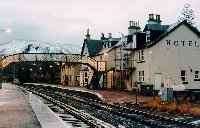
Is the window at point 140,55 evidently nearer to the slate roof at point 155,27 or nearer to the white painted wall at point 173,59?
the white painted wall at point 173,59

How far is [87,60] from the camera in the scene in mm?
68750

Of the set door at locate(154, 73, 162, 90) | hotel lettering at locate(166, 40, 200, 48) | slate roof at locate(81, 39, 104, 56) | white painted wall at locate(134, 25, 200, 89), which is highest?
slate roof at locate(81, 39, 104, 56)

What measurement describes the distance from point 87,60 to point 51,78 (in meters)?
46.4

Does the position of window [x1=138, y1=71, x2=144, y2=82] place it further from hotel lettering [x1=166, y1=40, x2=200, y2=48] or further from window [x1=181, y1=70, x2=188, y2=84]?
hotel lettering [x1=166, y1=40, x2=200, y2=48]

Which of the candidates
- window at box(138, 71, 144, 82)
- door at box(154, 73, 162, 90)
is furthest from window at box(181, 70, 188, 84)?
window at box(138, 71, 144, 82)

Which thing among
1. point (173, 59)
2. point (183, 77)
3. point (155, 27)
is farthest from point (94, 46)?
point (183, 77)

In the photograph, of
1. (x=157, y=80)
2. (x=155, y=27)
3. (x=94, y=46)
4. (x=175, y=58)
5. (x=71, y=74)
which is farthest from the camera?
(x=71, y=74)

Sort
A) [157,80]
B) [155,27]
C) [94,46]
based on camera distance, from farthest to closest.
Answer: [94,46]
[155,27]
[157,80]

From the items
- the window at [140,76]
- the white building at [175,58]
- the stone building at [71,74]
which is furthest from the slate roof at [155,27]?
the stone building at [71,74]

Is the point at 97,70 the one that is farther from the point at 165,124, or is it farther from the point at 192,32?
the point at 165,124

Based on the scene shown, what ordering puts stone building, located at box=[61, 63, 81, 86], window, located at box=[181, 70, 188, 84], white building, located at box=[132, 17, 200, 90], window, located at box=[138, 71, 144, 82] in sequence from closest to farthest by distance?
white building, located at box=[132, 17, 200, 90], window, located at box=[181, 70, 188, 84], window, located at box=[138, 71, 144, 82], stone building, located at box=[61, 63, 81, 86]

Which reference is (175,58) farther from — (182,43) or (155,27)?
(155,27)

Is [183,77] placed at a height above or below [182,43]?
below

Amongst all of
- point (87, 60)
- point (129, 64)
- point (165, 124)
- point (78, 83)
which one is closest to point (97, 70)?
point (87, 60)
